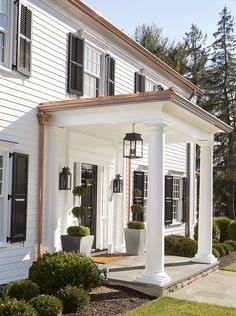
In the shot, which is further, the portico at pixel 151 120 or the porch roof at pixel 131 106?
the portico at pixel 151 120

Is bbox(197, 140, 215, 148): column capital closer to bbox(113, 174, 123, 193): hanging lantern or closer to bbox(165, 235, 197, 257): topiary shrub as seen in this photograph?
bbox(113, 174, 123, 193): hanging lantern

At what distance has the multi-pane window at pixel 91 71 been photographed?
10.9 m

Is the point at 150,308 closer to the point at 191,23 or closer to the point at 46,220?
the point at 46,220

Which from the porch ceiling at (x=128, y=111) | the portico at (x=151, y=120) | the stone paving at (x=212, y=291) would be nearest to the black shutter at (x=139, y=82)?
the portico at (x=151, y=120)

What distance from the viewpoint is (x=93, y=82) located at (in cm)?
1122

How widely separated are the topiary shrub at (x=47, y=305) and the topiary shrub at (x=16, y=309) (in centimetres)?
22

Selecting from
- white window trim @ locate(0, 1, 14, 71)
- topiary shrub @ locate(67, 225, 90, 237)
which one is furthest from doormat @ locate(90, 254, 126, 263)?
white window trim @ locate(0, 1, 14, 71)

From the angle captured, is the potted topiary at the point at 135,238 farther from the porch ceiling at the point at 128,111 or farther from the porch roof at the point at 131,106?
the porch roof at the point at 131,106

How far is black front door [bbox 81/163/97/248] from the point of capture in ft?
36.4

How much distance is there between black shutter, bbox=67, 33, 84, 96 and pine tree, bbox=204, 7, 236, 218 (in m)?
20.9

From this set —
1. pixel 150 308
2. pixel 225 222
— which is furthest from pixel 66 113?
pixel 225 222

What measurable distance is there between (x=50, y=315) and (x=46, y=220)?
318 centimetres

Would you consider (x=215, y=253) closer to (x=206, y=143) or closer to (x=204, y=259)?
(x=204, y=259)

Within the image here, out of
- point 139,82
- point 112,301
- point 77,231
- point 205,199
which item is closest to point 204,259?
point 205,199
